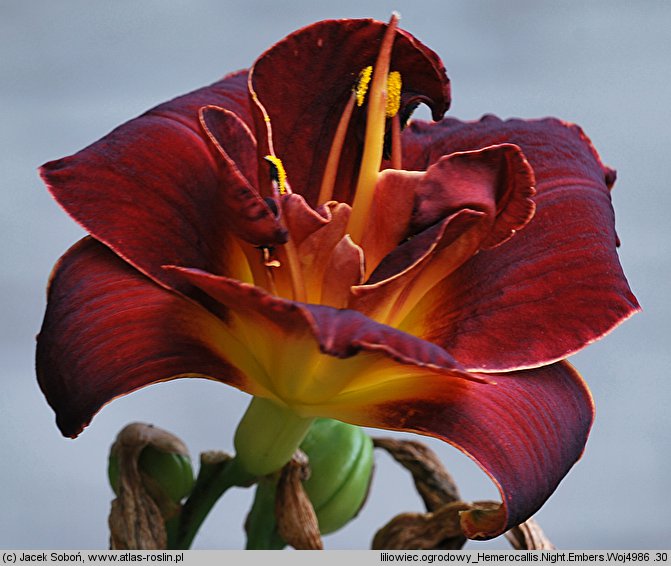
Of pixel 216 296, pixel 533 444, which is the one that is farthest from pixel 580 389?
pixel 216 296

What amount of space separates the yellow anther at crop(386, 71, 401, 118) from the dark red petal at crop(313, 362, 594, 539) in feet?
0.33

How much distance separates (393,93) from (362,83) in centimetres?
1

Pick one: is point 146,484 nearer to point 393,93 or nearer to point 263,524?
point 263,524

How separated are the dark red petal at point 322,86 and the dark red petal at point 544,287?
0.06 metres

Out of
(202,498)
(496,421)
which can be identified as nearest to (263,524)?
(202,498)

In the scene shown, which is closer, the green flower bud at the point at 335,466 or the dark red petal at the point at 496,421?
the dark red petal at the point at 496,421

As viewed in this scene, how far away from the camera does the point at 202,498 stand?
43 centimetres

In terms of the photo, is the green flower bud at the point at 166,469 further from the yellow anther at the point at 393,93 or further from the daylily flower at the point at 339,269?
the yellow anther at the point at 393,93

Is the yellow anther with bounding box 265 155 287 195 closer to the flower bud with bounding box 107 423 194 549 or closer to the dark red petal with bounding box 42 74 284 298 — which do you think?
the dark red petal with bounding box 42 74 284 298

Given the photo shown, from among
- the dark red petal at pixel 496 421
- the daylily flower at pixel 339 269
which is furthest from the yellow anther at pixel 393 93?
the dark red petal at pixel 496 421

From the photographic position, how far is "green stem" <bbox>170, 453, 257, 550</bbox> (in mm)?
425

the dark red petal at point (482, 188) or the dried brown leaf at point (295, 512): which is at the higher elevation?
the dark red petal at point (482, 188)

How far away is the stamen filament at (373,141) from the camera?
37cm
